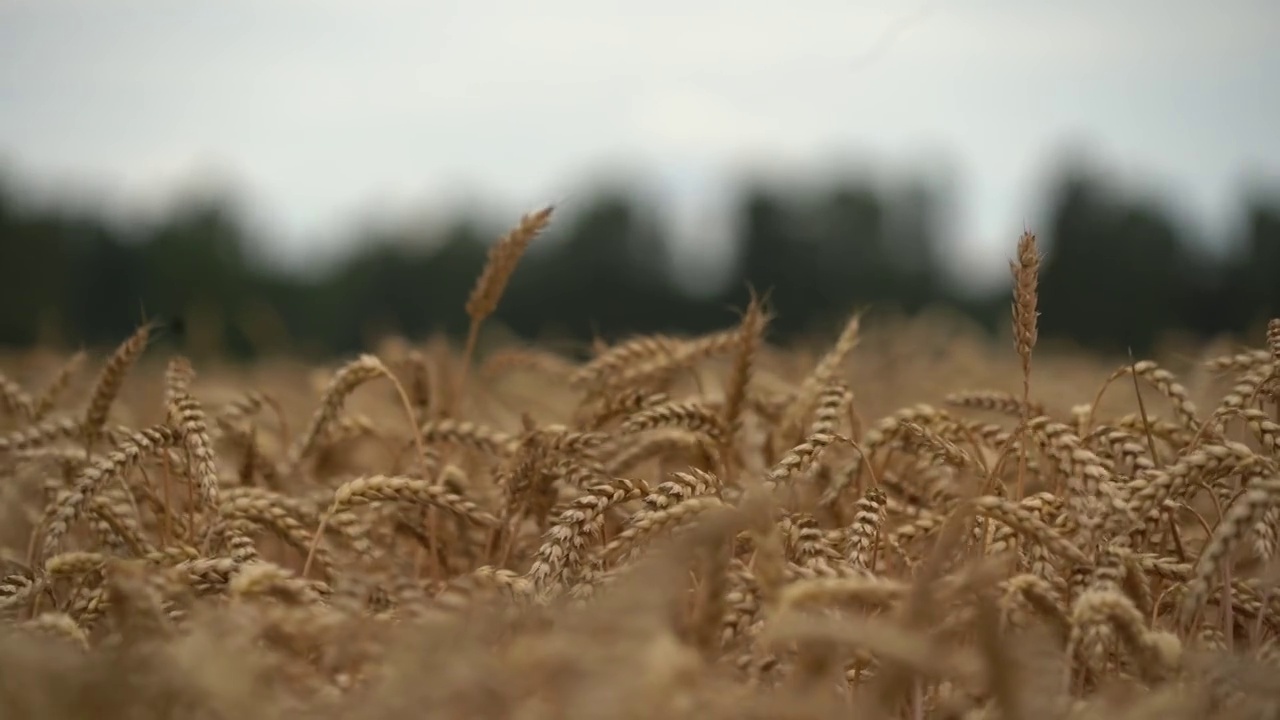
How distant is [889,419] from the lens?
2480 millimetres

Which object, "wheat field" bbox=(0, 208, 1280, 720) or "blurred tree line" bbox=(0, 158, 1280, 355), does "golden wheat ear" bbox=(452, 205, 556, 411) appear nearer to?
"wheat field" bbox=(0, 208, 1280, 720)

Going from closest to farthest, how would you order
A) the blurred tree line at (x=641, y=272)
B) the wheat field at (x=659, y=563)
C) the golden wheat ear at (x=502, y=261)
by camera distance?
the wheat field at (x=659, y=563) → the golden wheat ear at (x=502, y=261) → the blurred tree line at (x=641, y=272)

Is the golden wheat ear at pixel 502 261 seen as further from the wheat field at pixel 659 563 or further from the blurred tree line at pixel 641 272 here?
the blurred tree line at pixel 641 272

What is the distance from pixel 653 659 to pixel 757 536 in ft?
1.15

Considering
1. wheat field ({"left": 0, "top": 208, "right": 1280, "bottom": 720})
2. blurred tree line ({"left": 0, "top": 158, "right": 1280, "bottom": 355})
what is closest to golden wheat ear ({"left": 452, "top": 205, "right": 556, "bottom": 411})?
wheat field ({"left": 0, "top": 208, "right": 1280, "bottom": 720})

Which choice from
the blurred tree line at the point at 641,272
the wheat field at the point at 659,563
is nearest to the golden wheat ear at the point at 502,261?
the wheat field at the point at 659,563

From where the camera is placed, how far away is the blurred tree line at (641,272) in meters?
31.8

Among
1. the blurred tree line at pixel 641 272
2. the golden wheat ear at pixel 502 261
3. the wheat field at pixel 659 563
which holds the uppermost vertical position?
the golden wheat ear at pixel 502 261

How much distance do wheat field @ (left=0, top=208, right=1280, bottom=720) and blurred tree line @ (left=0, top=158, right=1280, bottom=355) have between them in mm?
7687

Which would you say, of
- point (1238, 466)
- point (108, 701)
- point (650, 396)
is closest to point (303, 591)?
point (108, 701)

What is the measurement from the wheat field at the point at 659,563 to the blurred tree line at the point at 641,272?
7687mm

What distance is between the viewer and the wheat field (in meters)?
1.28

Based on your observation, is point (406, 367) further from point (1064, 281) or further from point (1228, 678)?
point (1064, 281)

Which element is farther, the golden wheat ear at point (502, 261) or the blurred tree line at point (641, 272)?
the blurred tree line at point (641, 272)
